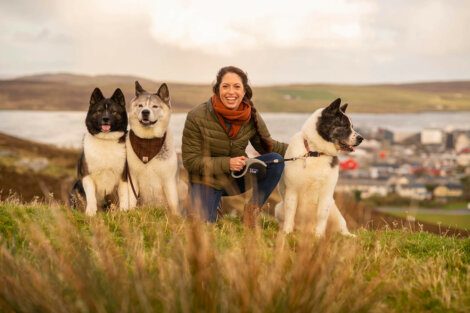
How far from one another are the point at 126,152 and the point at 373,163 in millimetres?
55694

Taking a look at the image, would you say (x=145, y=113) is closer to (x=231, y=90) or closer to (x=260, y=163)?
(x=231, y=90)

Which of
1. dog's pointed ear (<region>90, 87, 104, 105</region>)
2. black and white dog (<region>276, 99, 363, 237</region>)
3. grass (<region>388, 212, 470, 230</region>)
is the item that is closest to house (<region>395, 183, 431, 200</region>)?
grass (<region>388, 212, 470, 230</region>)

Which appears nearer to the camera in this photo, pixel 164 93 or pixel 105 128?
pixel 105 128

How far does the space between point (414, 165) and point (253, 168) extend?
58.3m

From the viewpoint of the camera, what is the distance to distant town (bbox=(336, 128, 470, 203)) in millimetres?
44812

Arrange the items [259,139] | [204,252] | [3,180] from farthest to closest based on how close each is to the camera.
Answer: [3,180] → [259,139] → [204,252]

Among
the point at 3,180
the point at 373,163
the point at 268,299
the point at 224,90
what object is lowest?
the point at 373,163

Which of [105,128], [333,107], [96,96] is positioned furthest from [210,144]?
[333,107]

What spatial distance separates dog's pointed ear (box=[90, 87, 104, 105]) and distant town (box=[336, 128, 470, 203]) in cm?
2468

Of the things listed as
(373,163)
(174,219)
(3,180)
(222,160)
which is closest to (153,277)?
(174,219)

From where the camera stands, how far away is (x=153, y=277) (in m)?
3.59

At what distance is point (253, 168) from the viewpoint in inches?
263

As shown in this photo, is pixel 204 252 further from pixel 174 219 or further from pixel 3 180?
pixel 3 180

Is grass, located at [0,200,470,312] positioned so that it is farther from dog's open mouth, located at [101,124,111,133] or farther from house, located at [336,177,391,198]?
house, located at [336,177,391,198]
